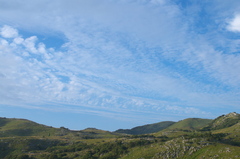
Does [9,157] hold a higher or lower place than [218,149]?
lower

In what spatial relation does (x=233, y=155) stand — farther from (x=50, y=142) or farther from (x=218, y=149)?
(x=50, y=142)

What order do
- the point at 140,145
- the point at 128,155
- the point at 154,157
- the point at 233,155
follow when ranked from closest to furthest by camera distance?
the point at 233,155 < the point at 154,157 < the point at 128,155 < the point at 140,145

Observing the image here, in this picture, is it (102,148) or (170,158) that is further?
(102,148)

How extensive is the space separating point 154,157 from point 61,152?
76955mm

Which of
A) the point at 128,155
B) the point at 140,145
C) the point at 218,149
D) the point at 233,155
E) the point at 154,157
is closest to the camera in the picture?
the point at 233,155

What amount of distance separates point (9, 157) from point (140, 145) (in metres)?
94.3

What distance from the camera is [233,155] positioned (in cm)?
8444

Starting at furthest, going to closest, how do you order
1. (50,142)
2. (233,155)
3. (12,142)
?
1. (50,142)
2. (12,142)
3. (233,155)

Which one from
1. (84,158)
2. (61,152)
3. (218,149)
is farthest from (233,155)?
(61,152)

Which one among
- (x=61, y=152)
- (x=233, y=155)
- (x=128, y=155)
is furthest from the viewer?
(x=61, y=152)

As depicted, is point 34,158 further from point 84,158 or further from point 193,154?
point 193,154

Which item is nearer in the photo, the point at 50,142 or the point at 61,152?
the point at 61,152

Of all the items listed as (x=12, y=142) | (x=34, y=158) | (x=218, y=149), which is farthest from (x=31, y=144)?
(x=218, y=149)

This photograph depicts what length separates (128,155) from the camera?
12125cm
